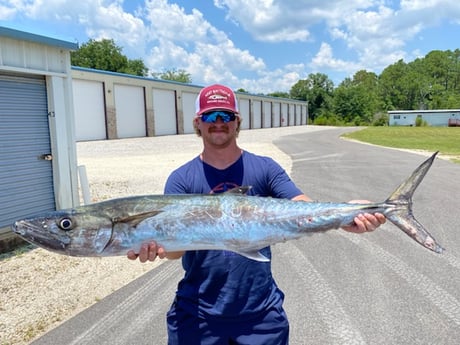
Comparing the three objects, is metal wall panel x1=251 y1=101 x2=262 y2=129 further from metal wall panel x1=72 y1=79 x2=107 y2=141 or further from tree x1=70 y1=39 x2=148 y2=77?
metal wall panel x1=72 y1=79 x2=107 y2=141

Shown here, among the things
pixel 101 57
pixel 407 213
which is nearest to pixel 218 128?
pixel 407 213

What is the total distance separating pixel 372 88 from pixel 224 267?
434ft

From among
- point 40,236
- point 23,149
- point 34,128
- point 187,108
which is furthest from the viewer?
point 187,108

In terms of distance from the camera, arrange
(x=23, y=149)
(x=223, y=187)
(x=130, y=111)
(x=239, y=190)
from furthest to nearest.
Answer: (x=130, y=111)
(x=23, y=149)
(x=223, y=187)
(x=239, y=190)

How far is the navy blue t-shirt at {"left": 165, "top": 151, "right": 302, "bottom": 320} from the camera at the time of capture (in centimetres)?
214

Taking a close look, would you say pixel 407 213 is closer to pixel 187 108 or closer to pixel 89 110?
pixel 89 110

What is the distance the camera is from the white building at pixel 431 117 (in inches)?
2940

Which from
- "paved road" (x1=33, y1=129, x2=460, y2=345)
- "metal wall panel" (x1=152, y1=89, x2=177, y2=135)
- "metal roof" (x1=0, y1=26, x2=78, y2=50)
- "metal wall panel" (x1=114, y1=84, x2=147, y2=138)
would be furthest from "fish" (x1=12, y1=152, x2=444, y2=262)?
"metal wall panel" (x1=152, y1=89, x2=177, y2=135)

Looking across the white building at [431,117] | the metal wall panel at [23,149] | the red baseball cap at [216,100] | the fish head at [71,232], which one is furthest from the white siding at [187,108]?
the white building at [431,117]

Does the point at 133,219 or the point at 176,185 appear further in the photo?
the point at 176,185

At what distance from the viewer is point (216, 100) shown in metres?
2.35

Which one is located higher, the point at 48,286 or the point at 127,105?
the point at 127,105

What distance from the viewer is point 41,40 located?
652cm

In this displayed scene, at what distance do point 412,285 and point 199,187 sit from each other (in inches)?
135
